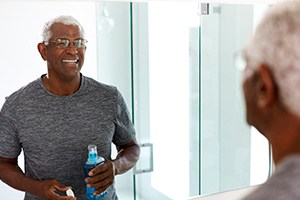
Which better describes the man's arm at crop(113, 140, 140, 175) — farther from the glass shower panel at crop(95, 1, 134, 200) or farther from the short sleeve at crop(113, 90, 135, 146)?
the glass shower panel at crop(95, 1, 134, 200)

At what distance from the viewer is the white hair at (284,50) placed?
0.63 metres

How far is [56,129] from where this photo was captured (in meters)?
1.33

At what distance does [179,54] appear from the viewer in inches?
76.6

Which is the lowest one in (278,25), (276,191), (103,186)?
(103,186)

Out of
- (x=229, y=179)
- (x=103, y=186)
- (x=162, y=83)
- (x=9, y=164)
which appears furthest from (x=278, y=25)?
(x=229, y=179)

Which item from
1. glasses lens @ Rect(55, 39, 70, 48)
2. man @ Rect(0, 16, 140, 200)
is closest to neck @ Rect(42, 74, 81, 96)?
man @ Rect(0, 16, 140, 200)

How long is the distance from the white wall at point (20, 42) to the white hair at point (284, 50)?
98 centimetres

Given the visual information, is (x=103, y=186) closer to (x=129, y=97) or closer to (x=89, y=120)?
(x=89, y=120)

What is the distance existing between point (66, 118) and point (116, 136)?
19 cm

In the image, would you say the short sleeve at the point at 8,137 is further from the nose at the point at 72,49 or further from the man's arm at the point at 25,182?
the nose at the point at 72,49

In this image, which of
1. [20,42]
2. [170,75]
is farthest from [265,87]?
[170,75]

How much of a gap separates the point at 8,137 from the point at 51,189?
0.22m

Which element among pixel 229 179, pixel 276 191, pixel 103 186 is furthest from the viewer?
pixel 229 179

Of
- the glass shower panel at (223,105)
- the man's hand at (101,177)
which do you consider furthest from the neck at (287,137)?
the glass shower panel at (223,105)
